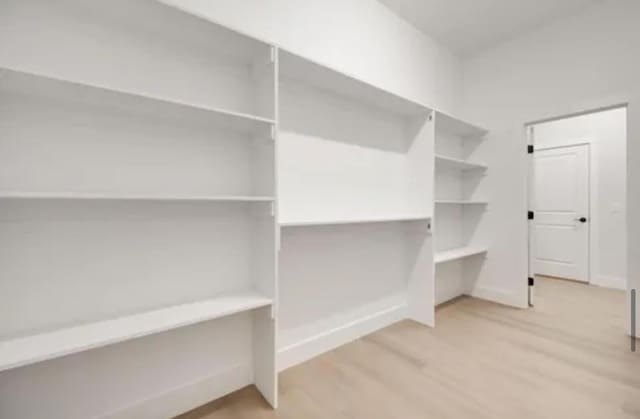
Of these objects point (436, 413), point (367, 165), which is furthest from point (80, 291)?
point (367, 165)

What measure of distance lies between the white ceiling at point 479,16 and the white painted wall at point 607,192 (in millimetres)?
1618

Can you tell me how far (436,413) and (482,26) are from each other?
356 centimetres

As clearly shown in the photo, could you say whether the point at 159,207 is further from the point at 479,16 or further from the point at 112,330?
the point at 479,16

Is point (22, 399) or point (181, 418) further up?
point (22, 399)

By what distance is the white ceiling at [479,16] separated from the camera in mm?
2760

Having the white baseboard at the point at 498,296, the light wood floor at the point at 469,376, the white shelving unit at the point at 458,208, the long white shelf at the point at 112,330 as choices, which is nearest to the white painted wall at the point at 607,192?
the white shelving unit at the point at 458,208

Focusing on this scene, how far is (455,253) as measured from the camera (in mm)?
3170

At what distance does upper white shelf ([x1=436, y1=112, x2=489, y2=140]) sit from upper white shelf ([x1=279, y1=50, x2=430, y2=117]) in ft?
1.13

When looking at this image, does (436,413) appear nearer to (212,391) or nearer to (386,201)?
(212,391)

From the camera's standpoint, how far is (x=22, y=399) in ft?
4.21

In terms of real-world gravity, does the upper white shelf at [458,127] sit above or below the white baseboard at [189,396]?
above

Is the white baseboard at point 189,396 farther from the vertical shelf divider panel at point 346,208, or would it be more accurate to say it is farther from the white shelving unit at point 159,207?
the vertical shelf divider panel at point 346,208

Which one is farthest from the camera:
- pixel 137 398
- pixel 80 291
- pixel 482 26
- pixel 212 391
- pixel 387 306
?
pixel 482 26

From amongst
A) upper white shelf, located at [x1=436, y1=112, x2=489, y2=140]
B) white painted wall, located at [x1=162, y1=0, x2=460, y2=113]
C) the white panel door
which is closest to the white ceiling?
white painted wall, located at [x1=162, y1=0, x2=460, y2=113]
